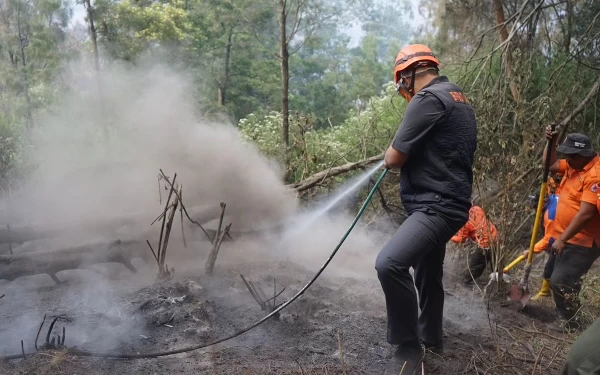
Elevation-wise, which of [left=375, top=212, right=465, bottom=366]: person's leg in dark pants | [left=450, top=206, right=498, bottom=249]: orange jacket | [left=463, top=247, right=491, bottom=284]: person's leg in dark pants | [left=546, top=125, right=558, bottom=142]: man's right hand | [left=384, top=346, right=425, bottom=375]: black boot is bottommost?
[left=463, top=247, right=491, bottom=284]: person's leg in dark pants

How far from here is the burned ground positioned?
3.43 m

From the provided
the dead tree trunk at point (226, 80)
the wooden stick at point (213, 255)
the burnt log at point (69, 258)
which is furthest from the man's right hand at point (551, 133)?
the dead tree trunk at point (226, 80)

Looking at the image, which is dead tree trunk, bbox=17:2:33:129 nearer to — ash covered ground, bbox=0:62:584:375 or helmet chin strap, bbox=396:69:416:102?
ash covered ground, bbox=0:62:584:375

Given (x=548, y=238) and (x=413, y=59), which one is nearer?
(x=413, y=59)

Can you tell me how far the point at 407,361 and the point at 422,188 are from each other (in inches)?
43.8

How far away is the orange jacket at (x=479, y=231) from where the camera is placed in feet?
17.5

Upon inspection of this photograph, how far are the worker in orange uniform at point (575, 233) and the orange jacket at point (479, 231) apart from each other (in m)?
0.69

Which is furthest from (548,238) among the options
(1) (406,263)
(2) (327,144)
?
(2) (327,144)

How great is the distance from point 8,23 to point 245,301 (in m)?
10.6

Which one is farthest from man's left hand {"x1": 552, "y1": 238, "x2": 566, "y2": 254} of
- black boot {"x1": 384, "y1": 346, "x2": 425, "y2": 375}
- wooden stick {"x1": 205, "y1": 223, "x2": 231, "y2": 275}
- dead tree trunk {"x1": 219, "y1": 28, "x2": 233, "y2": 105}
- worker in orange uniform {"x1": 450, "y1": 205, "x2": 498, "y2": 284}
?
dead tree trunk {"x1": 219, "y1": 28, "x2": 233, "y2": 105}

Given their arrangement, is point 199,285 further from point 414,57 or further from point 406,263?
point 414,57

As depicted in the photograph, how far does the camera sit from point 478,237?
5523 millimetres

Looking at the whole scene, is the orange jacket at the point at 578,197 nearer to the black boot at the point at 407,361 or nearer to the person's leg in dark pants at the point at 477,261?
the person's leg in dark pants at the point at 477,261

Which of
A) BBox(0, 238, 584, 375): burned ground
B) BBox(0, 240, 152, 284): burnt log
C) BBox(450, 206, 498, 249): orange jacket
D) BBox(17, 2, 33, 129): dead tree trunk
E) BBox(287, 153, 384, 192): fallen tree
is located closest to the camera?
BBox(0, 238, 584, 375): burned ground
